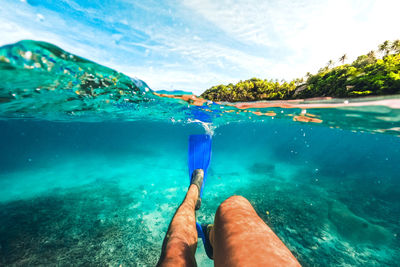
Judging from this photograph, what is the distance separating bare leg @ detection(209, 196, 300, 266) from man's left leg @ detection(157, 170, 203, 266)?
554 millimetres

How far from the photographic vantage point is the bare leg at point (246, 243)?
4.67 ft

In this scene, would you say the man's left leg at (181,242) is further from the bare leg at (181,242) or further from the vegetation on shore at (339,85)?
the vegetation on shore at (339,85)

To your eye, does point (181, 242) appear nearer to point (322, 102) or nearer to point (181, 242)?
point (181, 242)

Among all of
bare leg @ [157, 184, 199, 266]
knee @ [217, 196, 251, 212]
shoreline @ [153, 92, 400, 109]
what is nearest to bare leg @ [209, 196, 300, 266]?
knee @ [217, 196, 251, 212]

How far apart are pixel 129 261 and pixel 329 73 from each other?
14.1 metres

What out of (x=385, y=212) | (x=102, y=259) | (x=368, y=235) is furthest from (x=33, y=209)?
(x=385, y=212)

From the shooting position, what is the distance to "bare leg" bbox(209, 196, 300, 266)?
1423 millimetres

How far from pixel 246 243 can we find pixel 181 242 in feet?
4.12

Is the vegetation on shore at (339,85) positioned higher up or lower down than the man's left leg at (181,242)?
higher up

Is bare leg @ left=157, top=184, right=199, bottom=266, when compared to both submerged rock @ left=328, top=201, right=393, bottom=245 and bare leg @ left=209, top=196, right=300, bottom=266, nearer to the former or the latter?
bare leg @ left=209, top=196, right=300, bottom=266

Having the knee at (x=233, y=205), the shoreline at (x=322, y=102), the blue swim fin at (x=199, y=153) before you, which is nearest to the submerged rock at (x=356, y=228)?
the shoreline at (x=322, y=102)

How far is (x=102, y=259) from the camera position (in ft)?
19.7

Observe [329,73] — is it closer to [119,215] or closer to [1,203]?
[119,215]

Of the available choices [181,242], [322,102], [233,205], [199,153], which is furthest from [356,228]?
[181,242]
